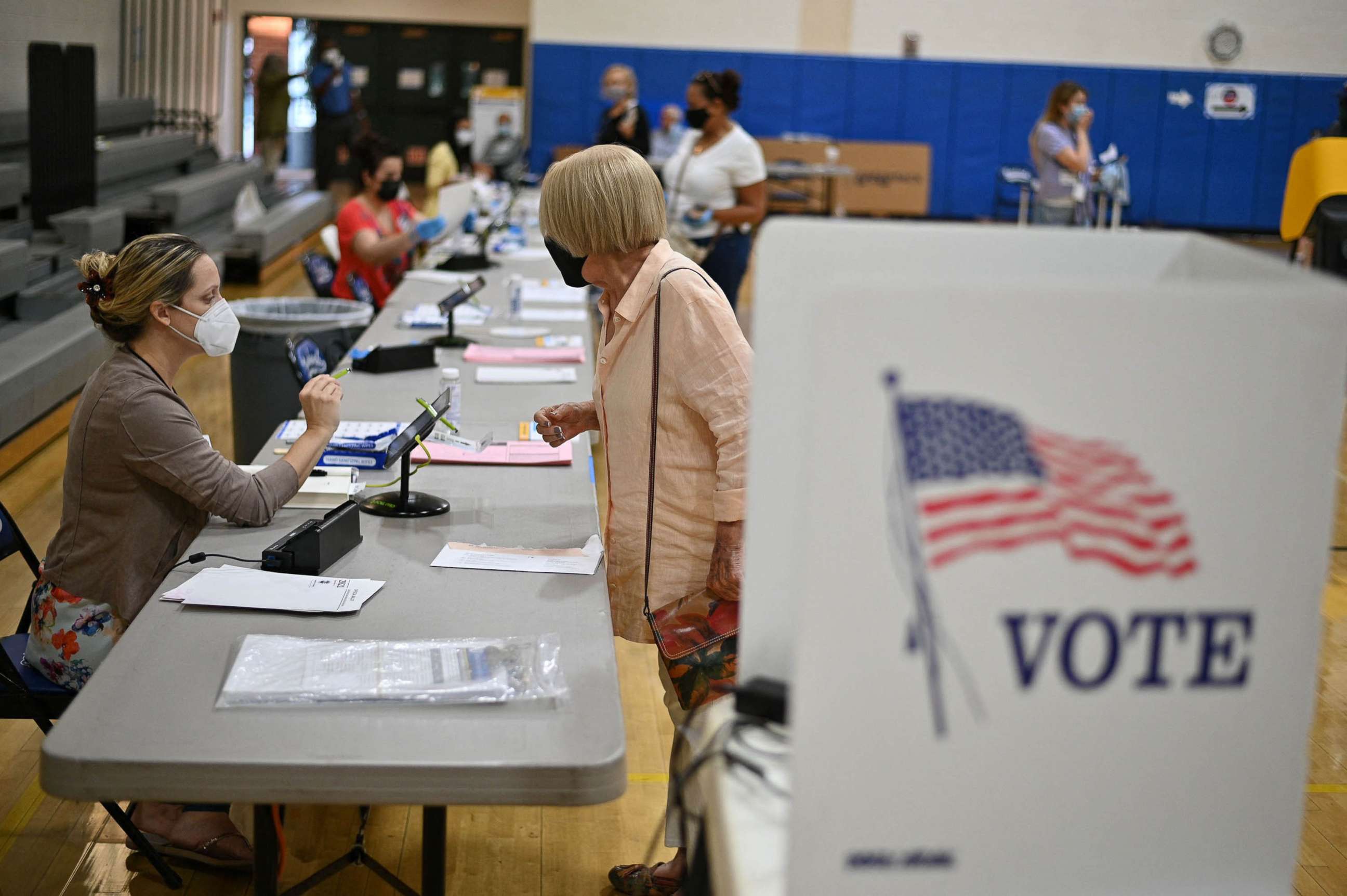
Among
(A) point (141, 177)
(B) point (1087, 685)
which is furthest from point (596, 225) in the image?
(A) point (141, 177)

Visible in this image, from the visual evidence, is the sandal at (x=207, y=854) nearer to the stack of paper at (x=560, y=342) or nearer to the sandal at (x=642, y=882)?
the sandal at (x=642, y=882)

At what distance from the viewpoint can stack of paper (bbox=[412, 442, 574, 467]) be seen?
2850 mm

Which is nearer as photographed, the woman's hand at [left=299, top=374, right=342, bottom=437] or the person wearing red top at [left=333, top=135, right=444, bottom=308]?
the woman's hand at [left=299, top=374, right=342, bottom=437]

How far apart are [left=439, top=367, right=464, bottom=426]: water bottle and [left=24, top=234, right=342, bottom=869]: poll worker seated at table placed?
502 mm

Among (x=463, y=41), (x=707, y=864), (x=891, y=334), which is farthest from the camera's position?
(x=463, y=41)

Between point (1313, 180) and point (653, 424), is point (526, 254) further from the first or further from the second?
point (653, 424)

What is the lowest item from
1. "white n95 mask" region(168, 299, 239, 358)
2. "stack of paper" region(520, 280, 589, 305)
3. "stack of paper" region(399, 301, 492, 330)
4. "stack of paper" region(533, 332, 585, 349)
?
"stack of paper" region(533, 332, 585, 349)

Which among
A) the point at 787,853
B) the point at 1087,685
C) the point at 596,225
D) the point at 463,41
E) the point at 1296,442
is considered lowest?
the point at 787,853

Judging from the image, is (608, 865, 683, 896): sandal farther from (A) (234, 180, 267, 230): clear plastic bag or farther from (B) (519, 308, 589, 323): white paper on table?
(A) (234, 180, 267, 230): clear plastic bag

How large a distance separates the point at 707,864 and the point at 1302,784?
559 millimetres

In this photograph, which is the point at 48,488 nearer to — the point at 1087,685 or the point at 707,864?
the point at 707,864

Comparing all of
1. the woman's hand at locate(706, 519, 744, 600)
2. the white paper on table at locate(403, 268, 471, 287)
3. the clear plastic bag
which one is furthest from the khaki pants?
the clear plastic bag

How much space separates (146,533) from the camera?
2.37m

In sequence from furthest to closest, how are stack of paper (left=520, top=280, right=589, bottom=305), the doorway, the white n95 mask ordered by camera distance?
the doorway, stack of paper (left=520, top=280, right=589, bottom=305), the white n95 mask
